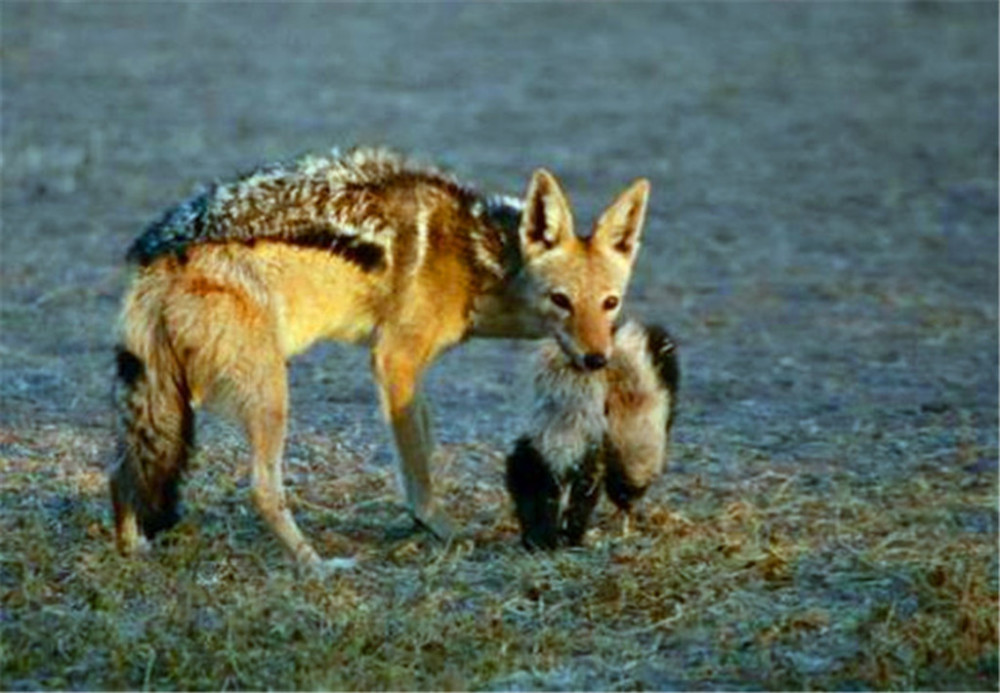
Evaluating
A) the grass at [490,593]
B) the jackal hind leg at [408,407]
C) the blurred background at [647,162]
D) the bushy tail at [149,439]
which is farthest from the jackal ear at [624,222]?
the bushy tail at [149,439]

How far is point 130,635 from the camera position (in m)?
7.17

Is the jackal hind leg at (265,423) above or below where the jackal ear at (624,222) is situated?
below

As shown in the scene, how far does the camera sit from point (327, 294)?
28.0ft

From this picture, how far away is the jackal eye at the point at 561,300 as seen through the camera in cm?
877

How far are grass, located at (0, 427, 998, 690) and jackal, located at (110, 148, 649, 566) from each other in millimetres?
319

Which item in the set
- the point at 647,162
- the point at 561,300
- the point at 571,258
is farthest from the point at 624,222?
the point at 647,162

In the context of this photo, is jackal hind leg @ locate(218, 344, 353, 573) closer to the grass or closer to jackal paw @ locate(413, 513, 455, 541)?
the grass

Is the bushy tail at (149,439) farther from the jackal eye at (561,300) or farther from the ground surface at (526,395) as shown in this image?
the jackal eye at (561,300)

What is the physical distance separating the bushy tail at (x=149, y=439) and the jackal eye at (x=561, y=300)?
1508 mm

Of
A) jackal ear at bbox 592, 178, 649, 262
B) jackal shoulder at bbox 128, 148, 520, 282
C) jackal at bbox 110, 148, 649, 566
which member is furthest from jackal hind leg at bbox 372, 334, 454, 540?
jackal ear at bbox 592, 178, 649, 262

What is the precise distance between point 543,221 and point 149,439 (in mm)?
1826

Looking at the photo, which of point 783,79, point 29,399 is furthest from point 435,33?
point 29,399

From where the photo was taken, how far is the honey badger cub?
8242 mm

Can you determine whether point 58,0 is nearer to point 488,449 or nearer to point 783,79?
point 783,79
